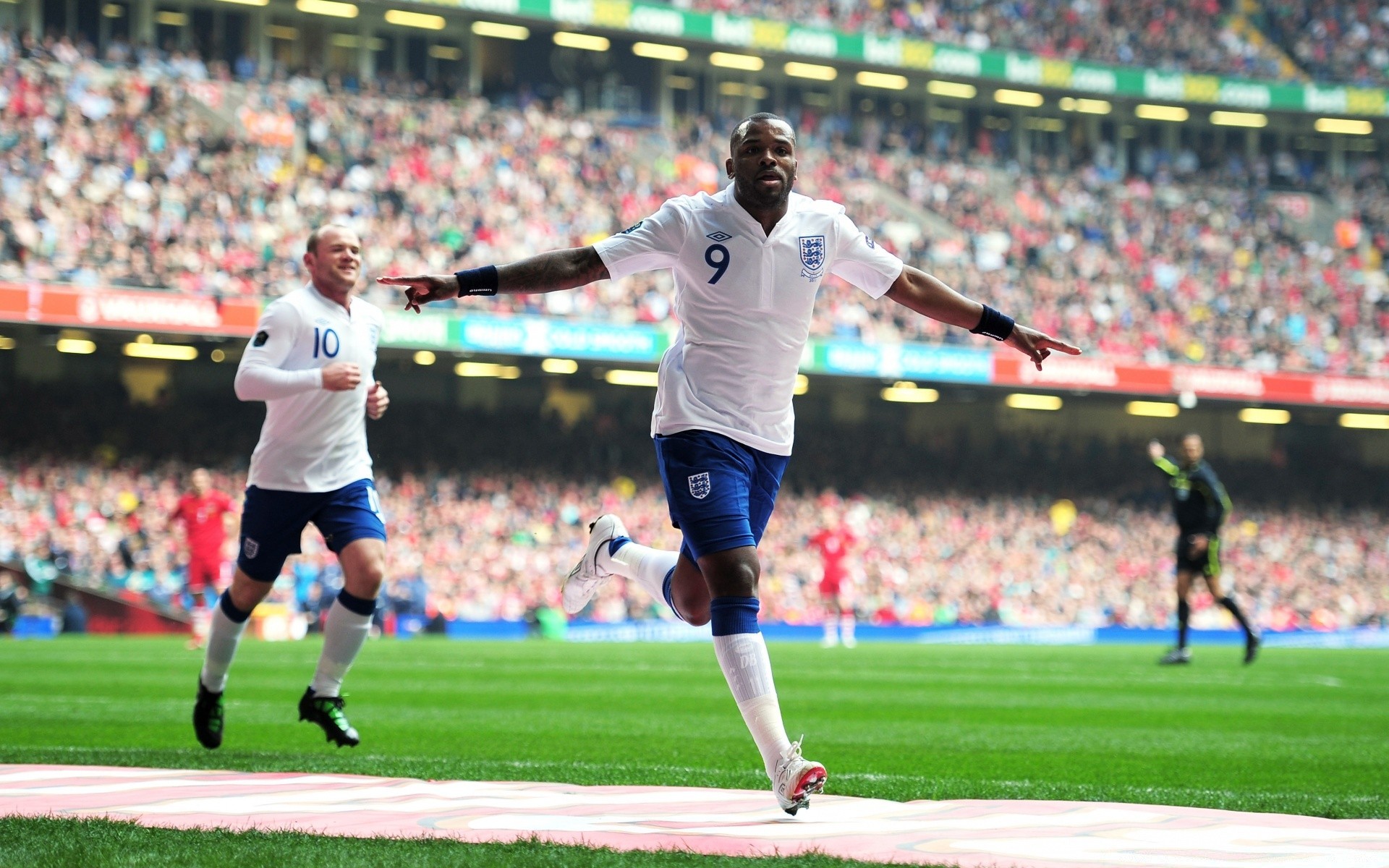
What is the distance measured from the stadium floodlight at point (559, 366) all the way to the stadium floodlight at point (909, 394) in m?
8.90

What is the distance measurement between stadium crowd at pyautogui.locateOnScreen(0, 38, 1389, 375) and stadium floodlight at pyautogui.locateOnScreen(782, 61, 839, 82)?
3.90 ft

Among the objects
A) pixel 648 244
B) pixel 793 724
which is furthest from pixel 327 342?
pixel 793 724

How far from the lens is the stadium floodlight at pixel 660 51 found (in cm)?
4000

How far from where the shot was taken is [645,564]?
611 centimetres

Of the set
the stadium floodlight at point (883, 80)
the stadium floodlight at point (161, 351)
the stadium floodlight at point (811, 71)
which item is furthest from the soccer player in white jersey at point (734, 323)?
the stadium floodlight at point (883, 80)

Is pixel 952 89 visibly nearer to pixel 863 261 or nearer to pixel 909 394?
pixel 909 394

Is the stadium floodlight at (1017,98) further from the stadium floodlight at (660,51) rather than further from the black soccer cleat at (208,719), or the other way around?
the black soccer cleat at (208,719)

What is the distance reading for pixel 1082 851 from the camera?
13.4 feet

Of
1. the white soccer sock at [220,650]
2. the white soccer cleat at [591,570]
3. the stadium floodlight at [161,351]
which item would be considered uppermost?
the stadium floodlight at [161,351]

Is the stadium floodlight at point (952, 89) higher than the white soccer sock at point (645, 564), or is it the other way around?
the stadium floodlight at point (952, 89)

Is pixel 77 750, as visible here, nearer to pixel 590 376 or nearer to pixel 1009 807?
pixel 1009 807

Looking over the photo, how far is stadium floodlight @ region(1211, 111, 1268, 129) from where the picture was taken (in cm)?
4653

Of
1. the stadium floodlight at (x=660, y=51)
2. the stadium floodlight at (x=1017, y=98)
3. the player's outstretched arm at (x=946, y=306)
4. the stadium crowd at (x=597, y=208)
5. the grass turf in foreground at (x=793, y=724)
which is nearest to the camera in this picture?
the player's outstretched arm at (x=946, y=306)

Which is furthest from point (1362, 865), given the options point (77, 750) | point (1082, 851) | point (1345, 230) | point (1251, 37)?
point (1251, 37)
